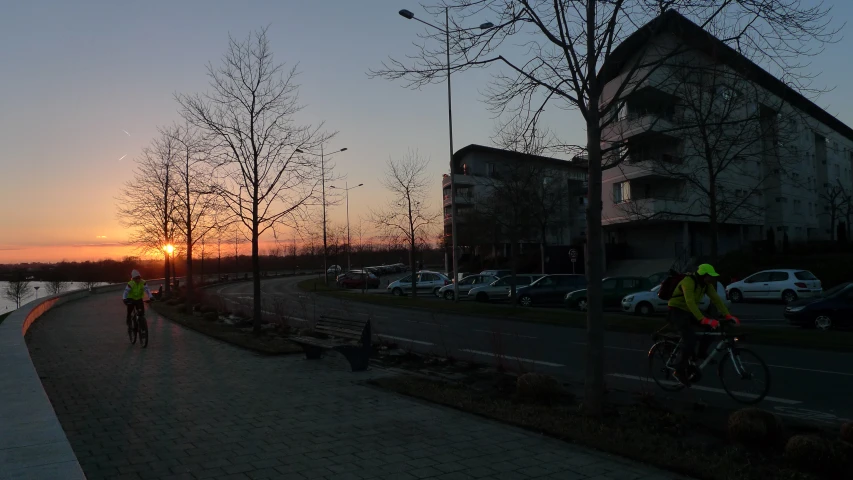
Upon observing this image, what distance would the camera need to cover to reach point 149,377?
9805mm

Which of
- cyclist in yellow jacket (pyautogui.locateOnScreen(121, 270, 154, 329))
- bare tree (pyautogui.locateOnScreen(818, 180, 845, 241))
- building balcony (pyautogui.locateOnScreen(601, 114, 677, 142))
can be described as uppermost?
bare tree (pyautogui.locateOnScreen(818, 180, 845, 241))

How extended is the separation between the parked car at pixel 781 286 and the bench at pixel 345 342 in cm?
2344

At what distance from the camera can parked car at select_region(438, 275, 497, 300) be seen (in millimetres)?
35156

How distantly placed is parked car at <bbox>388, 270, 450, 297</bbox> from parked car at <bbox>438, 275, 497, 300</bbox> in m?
3.55

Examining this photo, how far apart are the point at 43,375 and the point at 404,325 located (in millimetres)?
10908

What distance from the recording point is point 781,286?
2856 cm

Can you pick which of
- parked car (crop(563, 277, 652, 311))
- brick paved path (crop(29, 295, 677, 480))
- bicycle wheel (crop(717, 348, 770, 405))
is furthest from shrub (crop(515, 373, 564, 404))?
parked car (crop(563, 277, 652, 311))

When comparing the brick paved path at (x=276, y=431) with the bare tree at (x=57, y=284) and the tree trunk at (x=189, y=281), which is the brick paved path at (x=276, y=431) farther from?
the bare tree at (x=57, y=284)

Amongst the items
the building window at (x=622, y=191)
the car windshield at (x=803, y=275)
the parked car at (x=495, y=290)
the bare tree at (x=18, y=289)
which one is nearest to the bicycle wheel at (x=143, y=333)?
the parked car at (x=495, y=290)

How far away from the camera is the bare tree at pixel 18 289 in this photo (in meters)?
51.7

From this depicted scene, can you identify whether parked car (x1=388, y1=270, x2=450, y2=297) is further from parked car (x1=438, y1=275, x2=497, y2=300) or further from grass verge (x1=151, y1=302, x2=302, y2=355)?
grass verge (x1=151, y1=302, x2=302, y2=355)

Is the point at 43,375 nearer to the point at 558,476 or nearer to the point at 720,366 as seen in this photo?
the point at 558,476

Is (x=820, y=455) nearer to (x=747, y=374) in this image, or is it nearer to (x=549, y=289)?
(x=747, y=374)

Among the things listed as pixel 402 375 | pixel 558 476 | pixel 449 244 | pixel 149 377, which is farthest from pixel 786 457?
pixel 449 244
